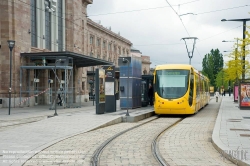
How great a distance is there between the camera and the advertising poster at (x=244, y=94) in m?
26.4

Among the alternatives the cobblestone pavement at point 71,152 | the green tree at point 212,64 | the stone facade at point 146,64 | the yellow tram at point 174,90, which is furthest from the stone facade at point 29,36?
the green tree at point 212,64

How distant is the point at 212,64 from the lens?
122250 mm

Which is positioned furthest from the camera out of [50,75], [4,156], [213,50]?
[213,50]

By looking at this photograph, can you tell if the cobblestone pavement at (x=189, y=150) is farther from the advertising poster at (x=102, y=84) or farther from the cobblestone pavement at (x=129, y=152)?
the advertising poster at (x=102, y=84)

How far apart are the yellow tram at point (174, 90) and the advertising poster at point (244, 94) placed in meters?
5.92

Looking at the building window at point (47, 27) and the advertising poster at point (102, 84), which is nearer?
the advertising poster at point (102, 84)

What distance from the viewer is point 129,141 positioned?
11.2 meters

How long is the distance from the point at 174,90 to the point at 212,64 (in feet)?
342

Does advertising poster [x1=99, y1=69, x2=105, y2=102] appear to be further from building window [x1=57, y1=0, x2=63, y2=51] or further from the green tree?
the green tree

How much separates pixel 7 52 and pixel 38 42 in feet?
18.3

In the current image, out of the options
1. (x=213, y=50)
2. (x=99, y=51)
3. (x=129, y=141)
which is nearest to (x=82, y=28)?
(x=99, y=51)

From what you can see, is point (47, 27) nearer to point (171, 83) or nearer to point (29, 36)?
point (29, 36)

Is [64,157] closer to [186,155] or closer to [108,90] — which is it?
[186,155]

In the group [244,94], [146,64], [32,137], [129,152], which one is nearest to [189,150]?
[129,152]
